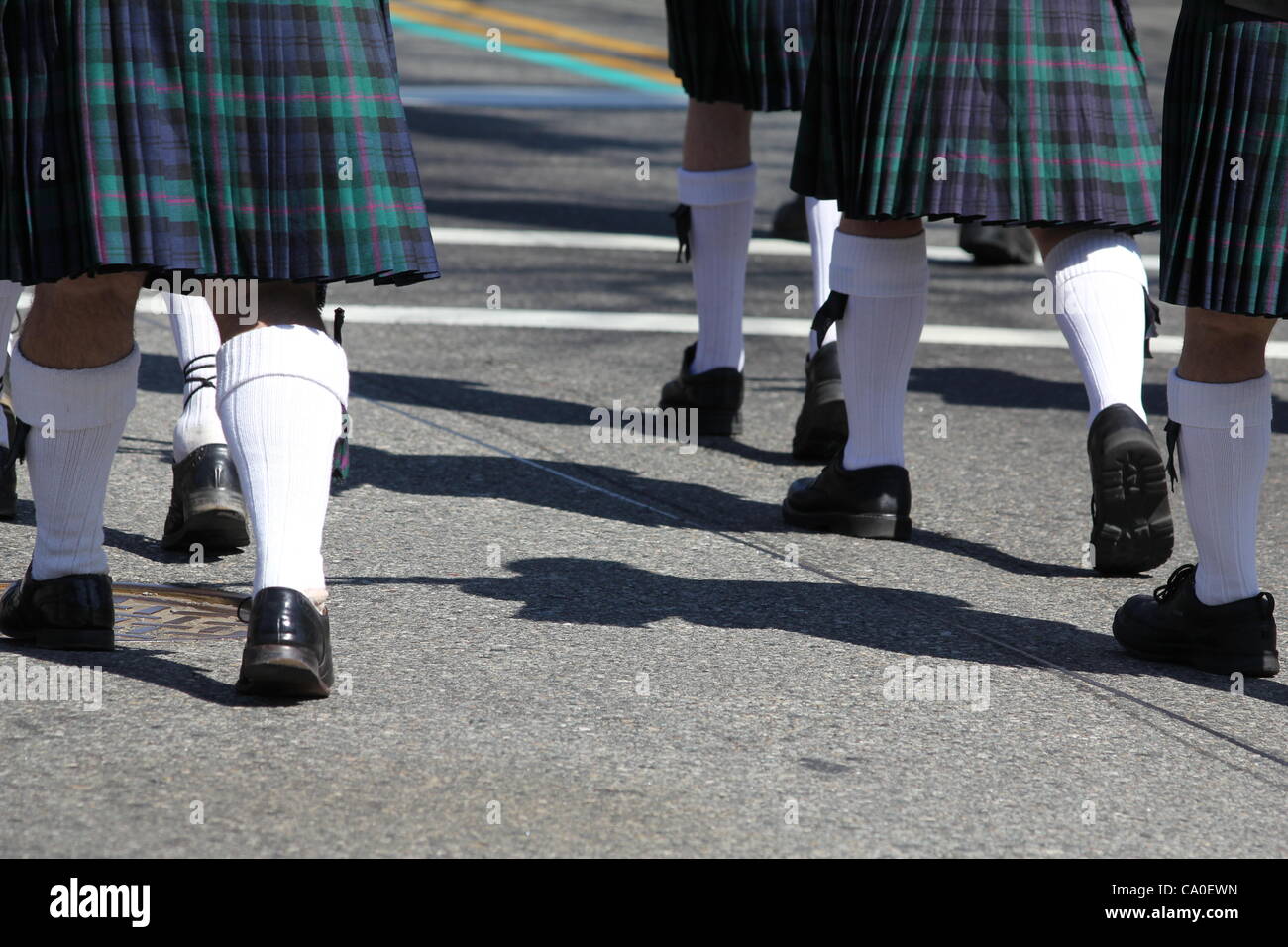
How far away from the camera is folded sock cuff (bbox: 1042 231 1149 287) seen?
147 inches

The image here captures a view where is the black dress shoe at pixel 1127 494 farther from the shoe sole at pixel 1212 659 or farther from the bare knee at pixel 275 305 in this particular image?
the bare knee at pixel 275 305

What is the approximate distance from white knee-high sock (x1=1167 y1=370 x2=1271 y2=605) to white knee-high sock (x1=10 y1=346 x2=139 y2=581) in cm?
169

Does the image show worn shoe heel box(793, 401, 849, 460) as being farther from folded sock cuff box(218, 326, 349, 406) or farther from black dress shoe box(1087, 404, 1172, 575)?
folded sock cuff box(218, 326, 349, 406)

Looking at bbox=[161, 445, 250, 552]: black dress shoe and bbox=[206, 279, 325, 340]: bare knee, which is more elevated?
bbox=[206, 279, 325, 340]: bare knee

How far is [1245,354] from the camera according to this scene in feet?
10.0

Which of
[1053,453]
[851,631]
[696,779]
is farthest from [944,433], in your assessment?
[696,779]

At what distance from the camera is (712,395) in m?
4.88

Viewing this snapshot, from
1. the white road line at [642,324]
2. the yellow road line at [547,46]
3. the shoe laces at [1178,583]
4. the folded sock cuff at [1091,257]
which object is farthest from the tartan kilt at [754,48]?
the yellow road line at [547,46]

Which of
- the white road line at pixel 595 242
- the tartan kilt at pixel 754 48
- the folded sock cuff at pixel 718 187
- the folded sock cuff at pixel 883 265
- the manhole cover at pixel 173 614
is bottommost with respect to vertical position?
the manhole cover at pixel 173 614

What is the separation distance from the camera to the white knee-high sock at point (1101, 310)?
371 centimetres

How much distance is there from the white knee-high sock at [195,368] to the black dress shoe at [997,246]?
4.18 metres

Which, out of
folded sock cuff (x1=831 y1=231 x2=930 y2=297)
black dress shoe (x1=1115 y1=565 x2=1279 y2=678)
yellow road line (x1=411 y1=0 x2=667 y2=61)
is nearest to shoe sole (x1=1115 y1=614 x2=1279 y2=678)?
black dress shoe (x1=1115 y1=565 x2=1279 y2=678)

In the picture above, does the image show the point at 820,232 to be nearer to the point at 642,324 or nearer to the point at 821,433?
the point at 821,433
